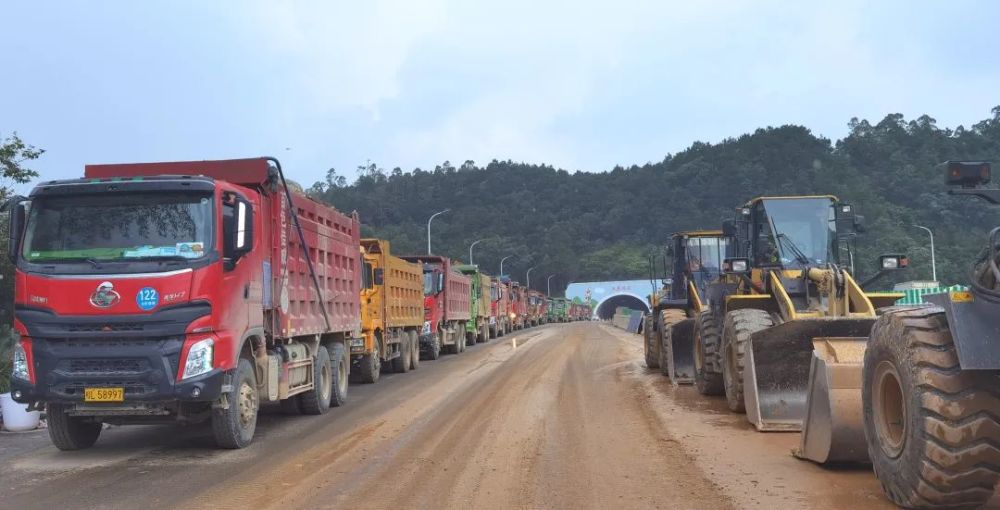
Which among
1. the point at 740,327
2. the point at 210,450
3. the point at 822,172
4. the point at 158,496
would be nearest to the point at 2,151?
the point at 210,450

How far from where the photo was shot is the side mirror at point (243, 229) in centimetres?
809

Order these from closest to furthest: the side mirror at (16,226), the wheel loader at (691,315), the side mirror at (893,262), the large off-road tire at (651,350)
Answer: the side mirror at (16,226)
the side mirror at (893,262)
the wheel loader at (691,315)
the large off-road tire at (651,350)

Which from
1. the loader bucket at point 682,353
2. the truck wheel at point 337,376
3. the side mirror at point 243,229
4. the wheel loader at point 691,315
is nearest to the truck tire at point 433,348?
the wheel loader at point 691,315

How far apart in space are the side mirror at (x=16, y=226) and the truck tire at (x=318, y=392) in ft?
13.6

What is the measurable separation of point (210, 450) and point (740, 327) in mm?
6290

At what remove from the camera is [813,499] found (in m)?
5.91

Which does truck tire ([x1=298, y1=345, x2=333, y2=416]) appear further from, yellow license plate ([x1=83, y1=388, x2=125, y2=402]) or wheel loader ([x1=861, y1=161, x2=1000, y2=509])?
wheel loader ([x1=861, y1=161, x2=1000, y2=509])

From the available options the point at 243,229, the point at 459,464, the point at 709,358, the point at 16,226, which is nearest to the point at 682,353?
the point at 709,358

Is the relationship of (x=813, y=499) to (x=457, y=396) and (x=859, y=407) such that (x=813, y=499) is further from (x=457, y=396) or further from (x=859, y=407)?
(x=457, y=396)

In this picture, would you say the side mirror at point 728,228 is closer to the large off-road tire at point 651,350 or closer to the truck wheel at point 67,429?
the large off-road tire at point 651,350

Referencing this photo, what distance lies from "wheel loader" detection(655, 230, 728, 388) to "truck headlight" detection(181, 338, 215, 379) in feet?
23.4

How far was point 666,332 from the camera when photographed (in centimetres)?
1519

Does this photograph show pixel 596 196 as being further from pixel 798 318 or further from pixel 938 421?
pixel 938 421

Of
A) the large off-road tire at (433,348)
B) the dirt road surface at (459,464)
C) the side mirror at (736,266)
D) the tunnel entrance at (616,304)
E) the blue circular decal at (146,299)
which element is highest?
the tunnel entrance at (616,304)
